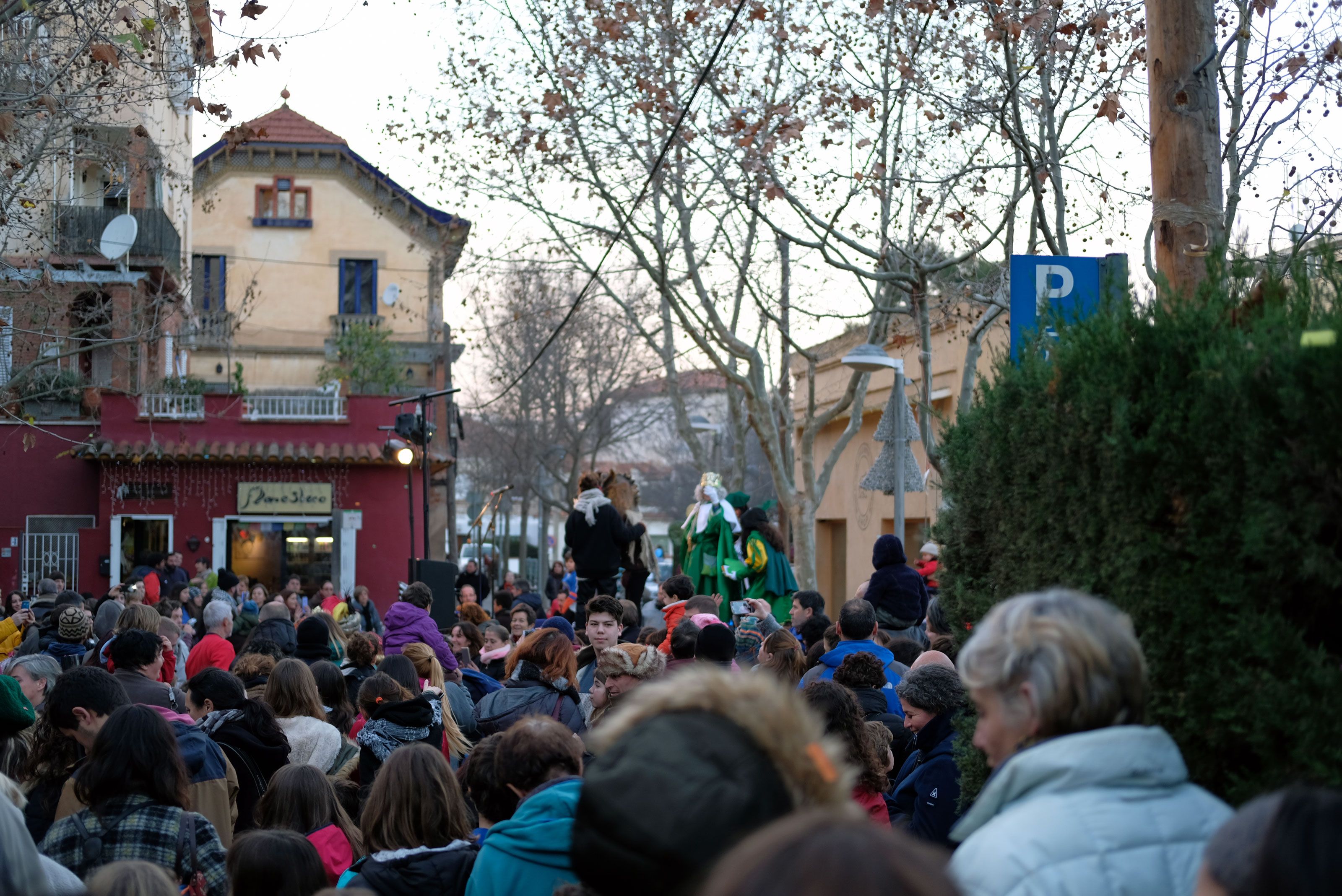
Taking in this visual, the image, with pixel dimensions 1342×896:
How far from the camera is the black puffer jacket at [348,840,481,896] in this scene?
4.45 metres

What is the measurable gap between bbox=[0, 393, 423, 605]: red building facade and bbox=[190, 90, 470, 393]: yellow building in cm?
1105

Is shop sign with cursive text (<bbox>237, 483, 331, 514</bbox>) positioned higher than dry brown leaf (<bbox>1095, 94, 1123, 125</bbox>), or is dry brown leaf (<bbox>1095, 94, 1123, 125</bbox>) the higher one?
dry brown leaf (<bbox>1095, 94, 1123, 125</bbox>)

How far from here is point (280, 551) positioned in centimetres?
3062

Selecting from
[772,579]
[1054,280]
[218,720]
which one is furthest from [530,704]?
[772,579]

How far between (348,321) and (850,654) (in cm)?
3754

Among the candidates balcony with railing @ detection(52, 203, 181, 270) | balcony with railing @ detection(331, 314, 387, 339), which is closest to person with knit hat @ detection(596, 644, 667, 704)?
balcony with railing @ detection(52, 203, 181, 270)

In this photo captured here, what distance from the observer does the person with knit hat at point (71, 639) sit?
381 inches

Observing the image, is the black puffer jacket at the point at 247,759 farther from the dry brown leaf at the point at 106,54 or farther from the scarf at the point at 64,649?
the dry brown leaf at the point at 106,54

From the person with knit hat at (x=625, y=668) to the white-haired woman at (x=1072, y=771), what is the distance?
382 cm

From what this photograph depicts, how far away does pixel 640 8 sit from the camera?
1568cm

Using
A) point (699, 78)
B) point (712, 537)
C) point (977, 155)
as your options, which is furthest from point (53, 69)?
point (977, 155)

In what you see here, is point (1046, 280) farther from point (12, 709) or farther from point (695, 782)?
point (12, 709)

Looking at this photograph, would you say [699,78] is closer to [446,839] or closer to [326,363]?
[446,839]

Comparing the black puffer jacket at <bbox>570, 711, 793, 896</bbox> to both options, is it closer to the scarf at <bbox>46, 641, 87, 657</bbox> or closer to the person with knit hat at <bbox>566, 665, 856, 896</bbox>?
the person with knit hat at <bbox>566, 665, 856, 896</bbox>
